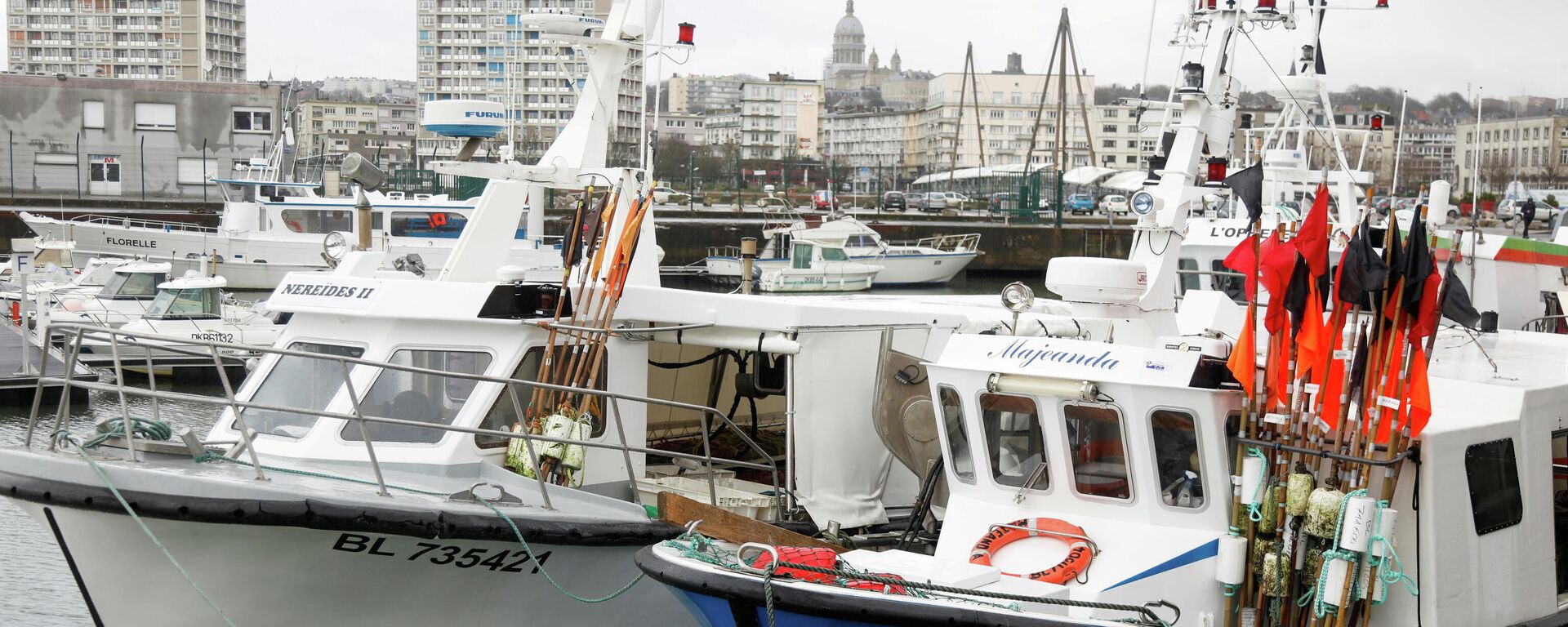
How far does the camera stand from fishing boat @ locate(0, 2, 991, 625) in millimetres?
7824

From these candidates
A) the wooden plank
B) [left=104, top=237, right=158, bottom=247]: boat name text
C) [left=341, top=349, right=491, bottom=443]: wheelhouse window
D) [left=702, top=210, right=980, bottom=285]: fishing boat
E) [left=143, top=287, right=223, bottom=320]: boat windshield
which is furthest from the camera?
[left=702, top=210, right=980, bottom=285]: fishing boat

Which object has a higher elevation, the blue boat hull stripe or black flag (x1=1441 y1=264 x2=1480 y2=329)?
black flag (x1=1441 y1=264 x2=1480 y2=329)

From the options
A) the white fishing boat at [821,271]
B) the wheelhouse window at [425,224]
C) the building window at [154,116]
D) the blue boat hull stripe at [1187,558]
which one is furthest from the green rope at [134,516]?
the building window at [154,116]

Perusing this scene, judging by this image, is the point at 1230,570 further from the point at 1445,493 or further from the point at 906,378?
the point at 906,378

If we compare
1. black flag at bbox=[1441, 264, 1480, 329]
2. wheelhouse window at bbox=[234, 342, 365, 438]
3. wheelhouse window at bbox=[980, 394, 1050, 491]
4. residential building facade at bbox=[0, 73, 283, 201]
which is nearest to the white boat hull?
wheelhouse window at bbox=[234, 342, 365, 438]

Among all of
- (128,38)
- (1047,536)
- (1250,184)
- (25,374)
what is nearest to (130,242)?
(25,374)

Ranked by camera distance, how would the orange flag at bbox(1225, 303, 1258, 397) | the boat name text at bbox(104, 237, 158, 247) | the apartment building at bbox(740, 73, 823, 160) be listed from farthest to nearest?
the apartment building at bbox(740, 73, 823, 160) → the boat name text at bbox(104, 237, 158, 247) → the orange flag at bbox(1225, 303, 1258, 397)

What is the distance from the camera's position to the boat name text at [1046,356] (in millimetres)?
7961

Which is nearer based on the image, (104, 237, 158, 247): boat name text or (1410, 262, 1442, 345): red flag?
(1410, 262, 1442, 345): red flag

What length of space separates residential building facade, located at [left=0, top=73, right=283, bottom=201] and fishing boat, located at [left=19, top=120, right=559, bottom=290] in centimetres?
2440

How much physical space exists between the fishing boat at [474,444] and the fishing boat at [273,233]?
2379 centimetres

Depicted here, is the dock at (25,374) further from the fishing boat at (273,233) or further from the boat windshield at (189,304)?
the fishing boat at (273,233)

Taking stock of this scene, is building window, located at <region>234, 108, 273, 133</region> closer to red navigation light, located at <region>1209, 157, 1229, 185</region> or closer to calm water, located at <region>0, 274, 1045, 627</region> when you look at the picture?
calm water, located at <region>0, 274, 1045, 627</region>

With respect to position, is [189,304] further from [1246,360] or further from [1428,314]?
[1428,314]
